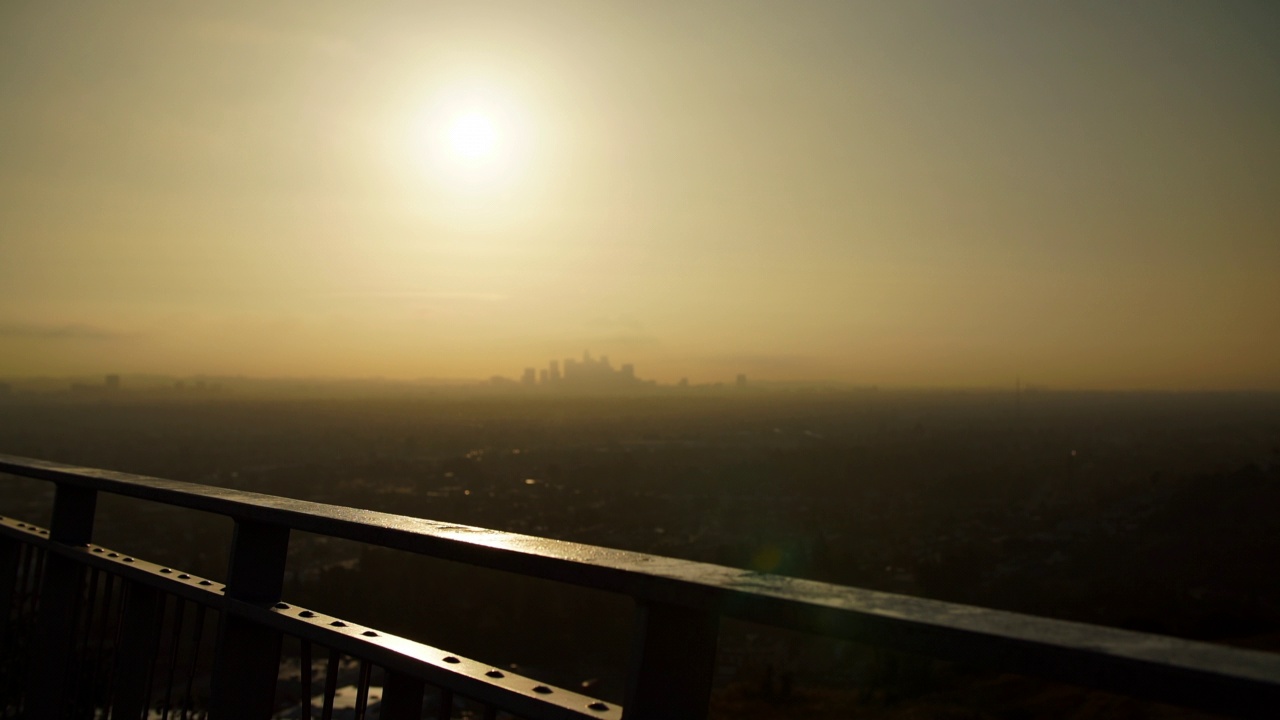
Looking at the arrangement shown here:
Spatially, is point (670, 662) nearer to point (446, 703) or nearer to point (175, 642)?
point (446, 703)

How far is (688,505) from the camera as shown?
7594 cm

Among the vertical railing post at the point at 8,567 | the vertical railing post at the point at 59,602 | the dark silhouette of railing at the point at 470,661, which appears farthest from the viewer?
the vertical railing post at the point at 8,567

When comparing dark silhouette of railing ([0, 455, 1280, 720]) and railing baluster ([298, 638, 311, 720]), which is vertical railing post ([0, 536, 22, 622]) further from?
railing baluster ([298, 638, 311, 720])

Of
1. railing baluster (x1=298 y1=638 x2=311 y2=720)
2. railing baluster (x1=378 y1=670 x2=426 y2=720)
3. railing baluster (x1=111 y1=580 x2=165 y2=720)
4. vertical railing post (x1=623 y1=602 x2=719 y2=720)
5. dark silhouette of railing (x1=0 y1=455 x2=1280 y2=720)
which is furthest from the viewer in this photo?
railing baluster (x1=111 y1=580 x2=165 y2=720)

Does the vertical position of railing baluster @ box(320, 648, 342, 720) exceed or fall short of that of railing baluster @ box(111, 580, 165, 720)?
it exceeds it

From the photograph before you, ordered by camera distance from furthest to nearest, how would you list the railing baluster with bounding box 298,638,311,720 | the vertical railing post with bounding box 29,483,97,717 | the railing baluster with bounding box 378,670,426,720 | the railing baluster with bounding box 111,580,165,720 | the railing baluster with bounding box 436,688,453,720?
the vertical railing post with bounding box 29,483,97,717
the railing baluster with bounding box 111,580,165,720
the railing baluster with bounding box 298,638,311,720
the railing baluster with bounding box 378,670,426,720
the railing baluster with bounding box 436,688,453,720

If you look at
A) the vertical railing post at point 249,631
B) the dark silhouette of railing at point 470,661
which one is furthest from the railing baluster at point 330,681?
the vertical railing post at point 249,631

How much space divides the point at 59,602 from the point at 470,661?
8.09 feet

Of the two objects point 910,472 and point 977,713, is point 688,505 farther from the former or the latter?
point 977,713

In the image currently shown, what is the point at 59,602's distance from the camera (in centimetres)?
329

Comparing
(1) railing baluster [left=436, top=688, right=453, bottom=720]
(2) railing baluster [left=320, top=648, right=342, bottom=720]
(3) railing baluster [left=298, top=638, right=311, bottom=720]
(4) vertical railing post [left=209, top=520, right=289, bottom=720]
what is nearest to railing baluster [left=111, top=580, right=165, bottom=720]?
(4) vertical railing post [left=209, top=520, right=289, bottom=720]

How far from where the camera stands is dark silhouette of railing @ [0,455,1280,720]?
967mm

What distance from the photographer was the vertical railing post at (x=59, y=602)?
10.6 ft

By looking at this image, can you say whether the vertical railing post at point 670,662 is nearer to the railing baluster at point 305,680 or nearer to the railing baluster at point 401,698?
the railing baluster at point 401,698
